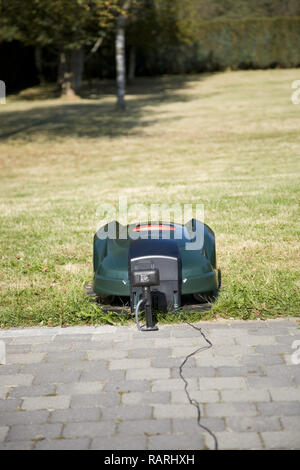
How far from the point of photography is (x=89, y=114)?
2203 cm

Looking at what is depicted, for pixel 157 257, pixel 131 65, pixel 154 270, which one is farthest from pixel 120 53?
pixel 154 270

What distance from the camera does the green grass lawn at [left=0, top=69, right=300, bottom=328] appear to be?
16.3ft

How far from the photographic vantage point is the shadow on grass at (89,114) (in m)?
18.2

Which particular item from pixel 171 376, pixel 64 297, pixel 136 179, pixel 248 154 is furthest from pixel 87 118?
pixel 171 376

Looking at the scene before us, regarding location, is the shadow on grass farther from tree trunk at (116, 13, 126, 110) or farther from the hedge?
the hedge

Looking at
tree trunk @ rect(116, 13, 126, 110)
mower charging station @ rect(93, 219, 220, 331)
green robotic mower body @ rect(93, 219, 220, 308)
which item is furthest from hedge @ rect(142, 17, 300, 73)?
mower charging station @ rect(93, 219, 220, 331)

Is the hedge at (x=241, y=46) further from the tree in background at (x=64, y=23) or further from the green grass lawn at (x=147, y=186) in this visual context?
the green grass lawn at (x=147, y=186)

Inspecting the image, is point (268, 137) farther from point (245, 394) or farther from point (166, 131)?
point (245, 394)

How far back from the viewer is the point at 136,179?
1102 centimetres

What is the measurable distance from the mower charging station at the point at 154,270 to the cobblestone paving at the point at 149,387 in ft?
0.87

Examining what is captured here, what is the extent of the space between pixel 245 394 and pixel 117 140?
13596 millimetres

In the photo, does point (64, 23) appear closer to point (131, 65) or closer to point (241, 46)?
point (131, 65)

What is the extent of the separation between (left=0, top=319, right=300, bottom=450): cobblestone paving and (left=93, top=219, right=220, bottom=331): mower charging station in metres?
0.27

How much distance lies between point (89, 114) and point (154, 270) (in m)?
18.9
